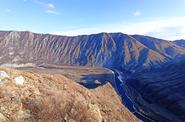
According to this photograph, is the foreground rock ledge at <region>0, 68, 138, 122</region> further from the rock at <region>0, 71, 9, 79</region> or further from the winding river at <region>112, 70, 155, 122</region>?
the winding river at <region>112, 70, 155, 122</region>

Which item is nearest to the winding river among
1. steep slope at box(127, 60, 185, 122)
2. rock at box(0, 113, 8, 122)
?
steep slope at box(127, 60, 185, 122)

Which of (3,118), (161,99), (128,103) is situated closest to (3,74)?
(3,118)

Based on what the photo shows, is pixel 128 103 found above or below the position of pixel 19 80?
below

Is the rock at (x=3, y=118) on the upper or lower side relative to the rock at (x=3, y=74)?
lower

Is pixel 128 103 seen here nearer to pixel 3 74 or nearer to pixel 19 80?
pixel 19 80

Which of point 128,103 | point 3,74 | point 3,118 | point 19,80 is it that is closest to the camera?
point 3,118

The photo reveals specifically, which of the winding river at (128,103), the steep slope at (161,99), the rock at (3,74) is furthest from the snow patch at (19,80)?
the steep slope at (161,99)

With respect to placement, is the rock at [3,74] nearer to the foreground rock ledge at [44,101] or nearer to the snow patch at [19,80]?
the foreground rock ledge at [44,101]

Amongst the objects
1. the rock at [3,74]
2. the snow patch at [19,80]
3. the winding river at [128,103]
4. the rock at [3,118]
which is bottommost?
the winding river at [128,103]

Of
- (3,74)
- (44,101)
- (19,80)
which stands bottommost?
(44,101)
